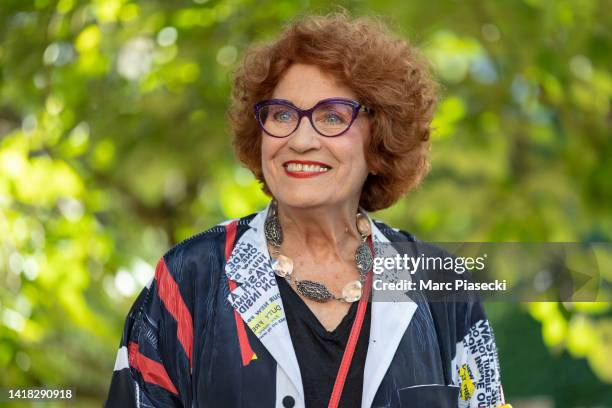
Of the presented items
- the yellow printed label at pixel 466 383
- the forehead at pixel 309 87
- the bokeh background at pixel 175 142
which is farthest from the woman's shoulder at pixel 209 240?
the bokeh background at pixel 175 142

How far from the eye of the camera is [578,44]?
373cm

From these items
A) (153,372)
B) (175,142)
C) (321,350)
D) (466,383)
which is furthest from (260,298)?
(175,142)

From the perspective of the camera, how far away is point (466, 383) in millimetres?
2281

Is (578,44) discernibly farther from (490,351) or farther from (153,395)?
(153,395)

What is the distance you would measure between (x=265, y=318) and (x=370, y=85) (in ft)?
1.98

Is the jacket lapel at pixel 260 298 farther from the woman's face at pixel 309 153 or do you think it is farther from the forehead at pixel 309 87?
the forehead at pixel 309 87

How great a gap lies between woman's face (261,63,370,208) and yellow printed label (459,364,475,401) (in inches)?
19.8

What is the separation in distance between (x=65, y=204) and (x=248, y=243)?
2.45m

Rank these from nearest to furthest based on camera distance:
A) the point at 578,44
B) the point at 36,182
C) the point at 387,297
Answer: the point at 387,297 → the point at 578,44 → the point at 36,182

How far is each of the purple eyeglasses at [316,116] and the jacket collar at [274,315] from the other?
264 mm

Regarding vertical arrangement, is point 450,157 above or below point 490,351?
above

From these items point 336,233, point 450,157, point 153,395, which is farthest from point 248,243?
point 450,157

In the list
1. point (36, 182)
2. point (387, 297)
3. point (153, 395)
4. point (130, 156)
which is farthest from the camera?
point (36, 182)

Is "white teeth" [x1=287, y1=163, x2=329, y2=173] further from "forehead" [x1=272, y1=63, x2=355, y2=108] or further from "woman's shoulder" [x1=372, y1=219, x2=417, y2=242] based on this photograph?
"woman's shoulder" [x1=372, y1=219, x2=417, y2=242]
